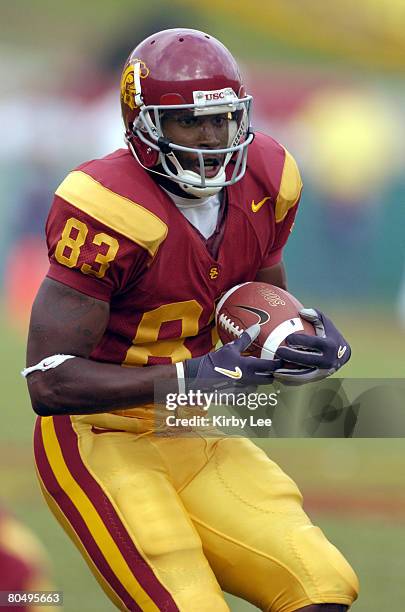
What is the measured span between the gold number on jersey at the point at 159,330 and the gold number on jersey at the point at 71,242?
0.28 metres

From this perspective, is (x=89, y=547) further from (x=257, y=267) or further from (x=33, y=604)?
(x=257, y=267)

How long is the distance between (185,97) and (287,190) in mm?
425

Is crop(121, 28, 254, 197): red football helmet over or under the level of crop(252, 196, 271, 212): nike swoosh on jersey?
over

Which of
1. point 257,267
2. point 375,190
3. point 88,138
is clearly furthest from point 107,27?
point 257,267

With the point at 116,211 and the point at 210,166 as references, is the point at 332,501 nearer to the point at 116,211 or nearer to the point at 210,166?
the point at 210,166

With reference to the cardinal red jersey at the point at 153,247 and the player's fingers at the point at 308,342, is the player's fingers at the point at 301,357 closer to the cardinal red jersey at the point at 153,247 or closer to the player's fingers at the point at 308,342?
the player's fingers at the point at 308,342

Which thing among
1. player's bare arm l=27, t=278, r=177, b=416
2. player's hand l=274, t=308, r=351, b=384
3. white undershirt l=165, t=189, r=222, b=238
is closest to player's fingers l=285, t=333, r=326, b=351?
player's hand l=274, t=308, r=351, b=384

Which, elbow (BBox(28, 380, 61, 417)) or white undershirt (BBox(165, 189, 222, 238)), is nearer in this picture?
elbow (BBox(28, 380, 61, 417))

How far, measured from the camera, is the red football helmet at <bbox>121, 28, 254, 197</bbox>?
323 centimetres

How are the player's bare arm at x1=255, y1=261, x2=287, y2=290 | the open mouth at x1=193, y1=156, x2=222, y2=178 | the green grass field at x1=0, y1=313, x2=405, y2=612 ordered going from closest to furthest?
the open mouth at x1=193, y1=156, x2=222, y2=178, the player's bare arm at x1=255, y1=261, x2=287, y2=290, the green grass field at x1=0, y1=313, x2=405, y2=612

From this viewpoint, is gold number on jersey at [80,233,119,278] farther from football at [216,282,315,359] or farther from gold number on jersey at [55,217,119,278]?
football at [216,282,315,359]

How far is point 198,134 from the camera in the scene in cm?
325

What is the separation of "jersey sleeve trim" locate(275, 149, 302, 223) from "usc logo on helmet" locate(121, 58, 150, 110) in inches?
18.2

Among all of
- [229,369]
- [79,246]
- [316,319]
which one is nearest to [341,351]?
[316,319]
